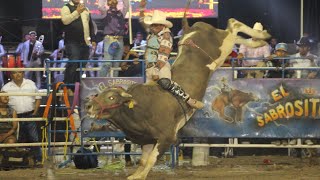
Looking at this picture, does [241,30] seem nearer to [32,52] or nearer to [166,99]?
[166,99]

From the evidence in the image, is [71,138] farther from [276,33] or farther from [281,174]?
[276,33]

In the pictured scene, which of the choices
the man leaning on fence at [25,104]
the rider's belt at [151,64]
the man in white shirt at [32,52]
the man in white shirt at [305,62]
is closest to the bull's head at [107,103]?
the rider's belt at [151,64]

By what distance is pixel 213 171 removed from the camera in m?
10.6

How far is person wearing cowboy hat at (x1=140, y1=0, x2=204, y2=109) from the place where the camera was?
9.21 meters

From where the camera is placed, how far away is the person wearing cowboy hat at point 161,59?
9.21 metres

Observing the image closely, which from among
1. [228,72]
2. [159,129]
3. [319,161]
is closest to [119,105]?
[159,129]

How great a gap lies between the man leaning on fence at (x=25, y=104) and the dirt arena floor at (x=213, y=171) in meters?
0.68

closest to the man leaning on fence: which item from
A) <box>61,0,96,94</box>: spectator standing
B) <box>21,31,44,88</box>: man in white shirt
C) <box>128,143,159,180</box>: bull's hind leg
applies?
<box>61,0,96,94</box>: spectator standing

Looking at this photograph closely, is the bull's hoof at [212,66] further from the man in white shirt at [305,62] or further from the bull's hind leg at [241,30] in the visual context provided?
the man in white shirt at [305,62]

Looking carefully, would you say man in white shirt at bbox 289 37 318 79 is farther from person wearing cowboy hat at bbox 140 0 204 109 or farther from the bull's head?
the bull's head

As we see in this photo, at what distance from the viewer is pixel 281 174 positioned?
10164 millimetres

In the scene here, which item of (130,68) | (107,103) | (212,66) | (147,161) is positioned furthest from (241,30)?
(107,103)

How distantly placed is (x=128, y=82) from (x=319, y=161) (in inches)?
138

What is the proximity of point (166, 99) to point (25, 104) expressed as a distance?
317 cm
